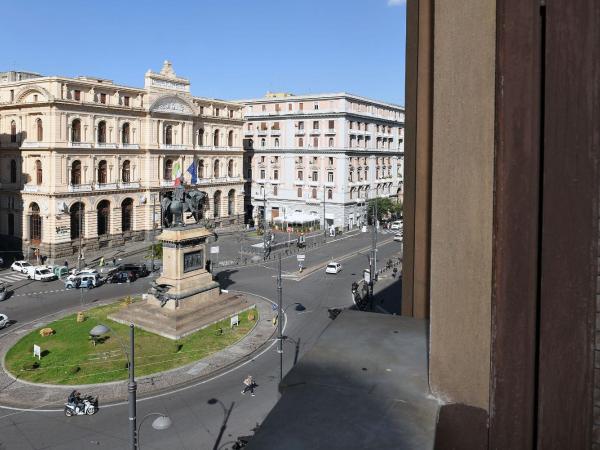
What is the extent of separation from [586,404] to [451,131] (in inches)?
79.9

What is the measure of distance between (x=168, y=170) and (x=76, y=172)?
1249 centimetres

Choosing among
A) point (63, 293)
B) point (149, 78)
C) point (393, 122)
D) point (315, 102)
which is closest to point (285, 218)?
point (315, 102)

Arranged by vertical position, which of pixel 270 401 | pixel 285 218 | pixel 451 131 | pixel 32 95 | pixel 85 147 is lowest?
pixel 270 401

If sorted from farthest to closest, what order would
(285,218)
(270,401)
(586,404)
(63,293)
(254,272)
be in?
(285,218), (254,272), (63,293), (270,401), (586,404)

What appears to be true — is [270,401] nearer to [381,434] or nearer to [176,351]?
[176,351]

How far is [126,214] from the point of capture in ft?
200

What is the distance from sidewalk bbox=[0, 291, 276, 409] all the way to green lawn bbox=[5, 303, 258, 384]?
475 millimetres

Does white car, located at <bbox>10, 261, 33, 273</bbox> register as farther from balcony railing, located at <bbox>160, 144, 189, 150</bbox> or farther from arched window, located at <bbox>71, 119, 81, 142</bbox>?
balcony railing, located at <bbox>160, 144, 189, 150</bbox>

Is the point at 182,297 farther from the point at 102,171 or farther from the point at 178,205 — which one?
the point at 102,171

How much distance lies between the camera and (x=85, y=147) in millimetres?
54938

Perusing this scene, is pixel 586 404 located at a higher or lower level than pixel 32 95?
lower

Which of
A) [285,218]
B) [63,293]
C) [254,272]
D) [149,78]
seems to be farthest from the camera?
[285,218]

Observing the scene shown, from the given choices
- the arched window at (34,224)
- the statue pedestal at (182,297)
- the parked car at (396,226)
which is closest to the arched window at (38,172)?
the arched window at (34,224)

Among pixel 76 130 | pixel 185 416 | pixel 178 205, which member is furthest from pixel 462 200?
pixel 76 130
